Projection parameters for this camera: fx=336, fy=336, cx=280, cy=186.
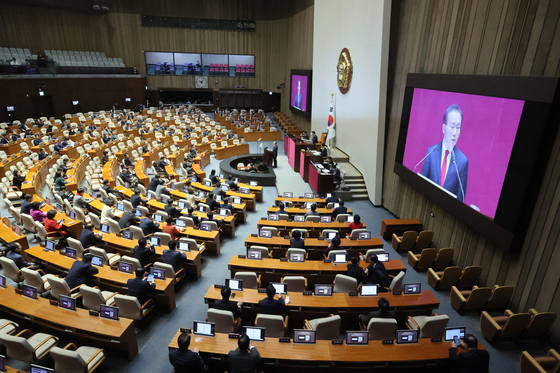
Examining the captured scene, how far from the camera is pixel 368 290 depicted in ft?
19.0

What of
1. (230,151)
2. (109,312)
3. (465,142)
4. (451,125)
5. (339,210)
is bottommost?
(230,151)

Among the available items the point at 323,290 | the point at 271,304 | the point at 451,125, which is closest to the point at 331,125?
the point at 451,125

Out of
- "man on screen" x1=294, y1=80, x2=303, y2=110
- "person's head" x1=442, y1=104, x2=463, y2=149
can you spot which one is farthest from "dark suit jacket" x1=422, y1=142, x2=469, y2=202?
"man on screen" x1=294, y1=80, x2=303, y2=110

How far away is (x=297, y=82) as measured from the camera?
2380cm

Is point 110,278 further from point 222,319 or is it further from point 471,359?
point 471,359

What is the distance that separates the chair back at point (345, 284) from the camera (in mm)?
5910

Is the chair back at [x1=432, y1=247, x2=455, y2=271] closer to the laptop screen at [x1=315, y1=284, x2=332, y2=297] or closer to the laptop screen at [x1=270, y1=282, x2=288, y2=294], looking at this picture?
the laptop screen at [x1=315, y1=284, x2=332, y2=297]

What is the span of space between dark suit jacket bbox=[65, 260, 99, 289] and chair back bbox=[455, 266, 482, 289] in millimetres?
7239

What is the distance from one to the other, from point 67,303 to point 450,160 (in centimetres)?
814

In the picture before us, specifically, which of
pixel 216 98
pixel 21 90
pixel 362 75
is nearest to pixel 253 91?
pixel 216 98

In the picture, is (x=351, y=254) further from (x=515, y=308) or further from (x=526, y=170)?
(x=526, y=170)

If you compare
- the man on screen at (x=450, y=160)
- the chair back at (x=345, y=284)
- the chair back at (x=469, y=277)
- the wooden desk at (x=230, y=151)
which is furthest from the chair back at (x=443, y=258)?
the wooden desk at (x=230, y=151)

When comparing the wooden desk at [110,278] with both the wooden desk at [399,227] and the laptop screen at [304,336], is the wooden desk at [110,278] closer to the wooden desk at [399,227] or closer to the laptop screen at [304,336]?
the laptop screen at [304,336]

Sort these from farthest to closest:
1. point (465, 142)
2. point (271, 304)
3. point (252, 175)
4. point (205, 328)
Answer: point (252, 175), point (465, 142), point (271, 304), point (205, 328)
